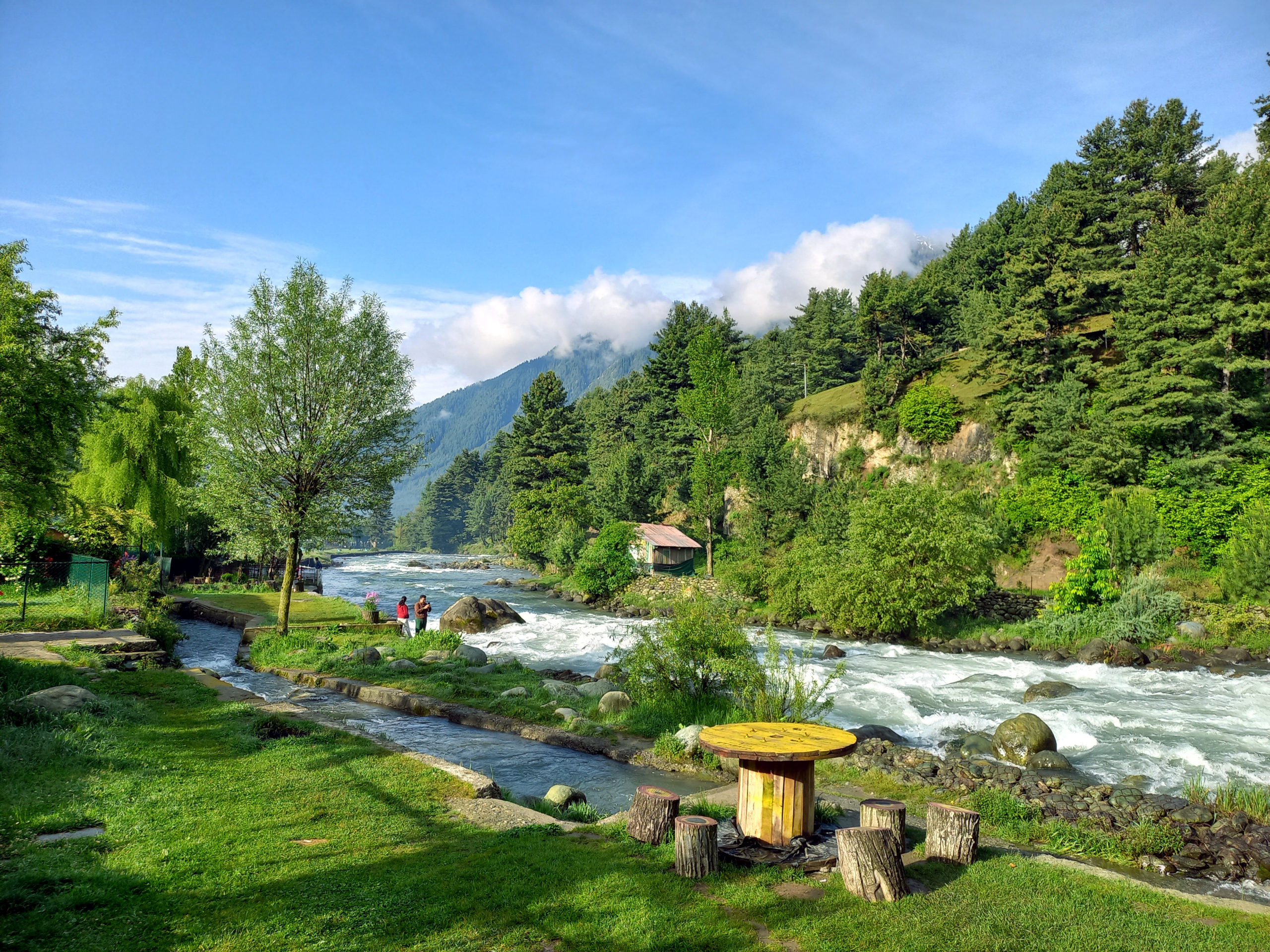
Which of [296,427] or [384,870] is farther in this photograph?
[296,427]

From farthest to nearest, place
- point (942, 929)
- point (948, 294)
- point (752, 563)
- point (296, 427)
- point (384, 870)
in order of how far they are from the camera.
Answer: point (948, 294)
point (752, 563)
point (296, 427)
point (384, 870)
point (942, 929)

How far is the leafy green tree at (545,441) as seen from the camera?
227ft

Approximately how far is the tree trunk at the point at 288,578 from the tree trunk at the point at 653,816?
17399mm

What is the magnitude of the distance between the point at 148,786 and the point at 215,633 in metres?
22.8

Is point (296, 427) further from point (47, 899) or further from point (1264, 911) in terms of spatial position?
point (1264, 911)

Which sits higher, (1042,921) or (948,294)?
(948,294)

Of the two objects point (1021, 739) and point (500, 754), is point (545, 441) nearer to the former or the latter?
point (500, 754)

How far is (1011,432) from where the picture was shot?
44.2m

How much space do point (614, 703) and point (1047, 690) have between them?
1268 cm

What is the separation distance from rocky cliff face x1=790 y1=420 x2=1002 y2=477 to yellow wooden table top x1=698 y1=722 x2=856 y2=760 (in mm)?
41530

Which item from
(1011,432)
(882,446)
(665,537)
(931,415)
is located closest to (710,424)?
(665,537)

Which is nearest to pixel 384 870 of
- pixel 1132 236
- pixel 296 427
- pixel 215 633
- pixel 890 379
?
pixel 296 427

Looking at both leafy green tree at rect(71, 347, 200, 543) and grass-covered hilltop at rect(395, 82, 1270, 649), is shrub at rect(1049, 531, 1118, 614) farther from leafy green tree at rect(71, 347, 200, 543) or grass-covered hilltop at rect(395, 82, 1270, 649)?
leafy green tree at rect(71, 347, 200, 543)

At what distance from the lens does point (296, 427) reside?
2177cm
